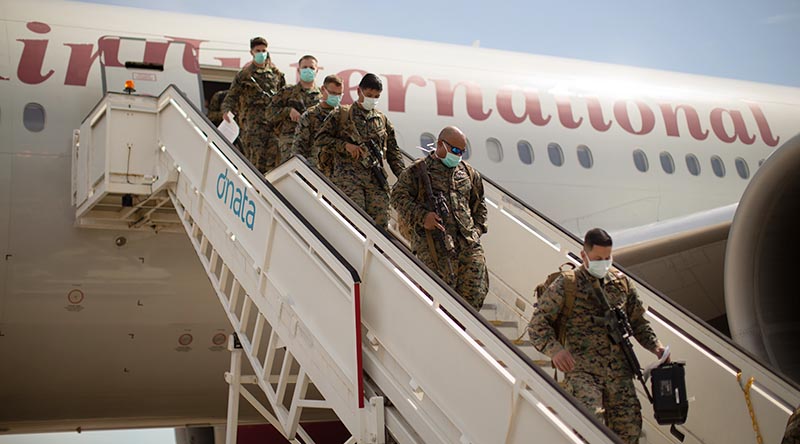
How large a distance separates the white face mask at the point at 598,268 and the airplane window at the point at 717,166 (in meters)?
7.07

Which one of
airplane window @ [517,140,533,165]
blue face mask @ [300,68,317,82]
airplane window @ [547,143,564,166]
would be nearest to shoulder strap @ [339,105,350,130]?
blue face mask @ [300,68,317,82]

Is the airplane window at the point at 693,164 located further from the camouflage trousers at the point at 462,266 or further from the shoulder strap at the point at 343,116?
the camouflage trousers at the point at 462,266

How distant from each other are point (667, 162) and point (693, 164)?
0.43 metres

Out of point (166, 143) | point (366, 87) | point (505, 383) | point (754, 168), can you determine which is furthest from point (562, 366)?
point (754, 168)

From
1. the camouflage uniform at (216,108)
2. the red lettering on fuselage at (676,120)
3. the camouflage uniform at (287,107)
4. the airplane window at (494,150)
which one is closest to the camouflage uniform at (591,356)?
the camouflage uniform at (287,107)

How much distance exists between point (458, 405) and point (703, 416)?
1.93m

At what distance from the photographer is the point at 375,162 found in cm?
597

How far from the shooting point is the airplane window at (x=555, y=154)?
9.71 m

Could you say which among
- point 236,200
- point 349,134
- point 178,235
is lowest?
point 178,235

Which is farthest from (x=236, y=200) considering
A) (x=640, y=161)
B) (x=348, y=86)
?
(x=640, y=161)

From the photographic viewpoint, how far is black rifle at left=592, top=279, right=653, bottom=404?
170 inches

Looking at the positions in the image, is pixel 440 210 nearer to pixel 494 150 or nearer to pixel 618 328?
pixel 618 328

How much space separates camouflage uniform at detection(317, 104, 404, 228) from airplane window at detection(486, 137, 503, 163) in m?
3.51

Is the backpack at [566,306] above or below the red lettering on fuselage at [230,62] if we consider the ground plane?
below
